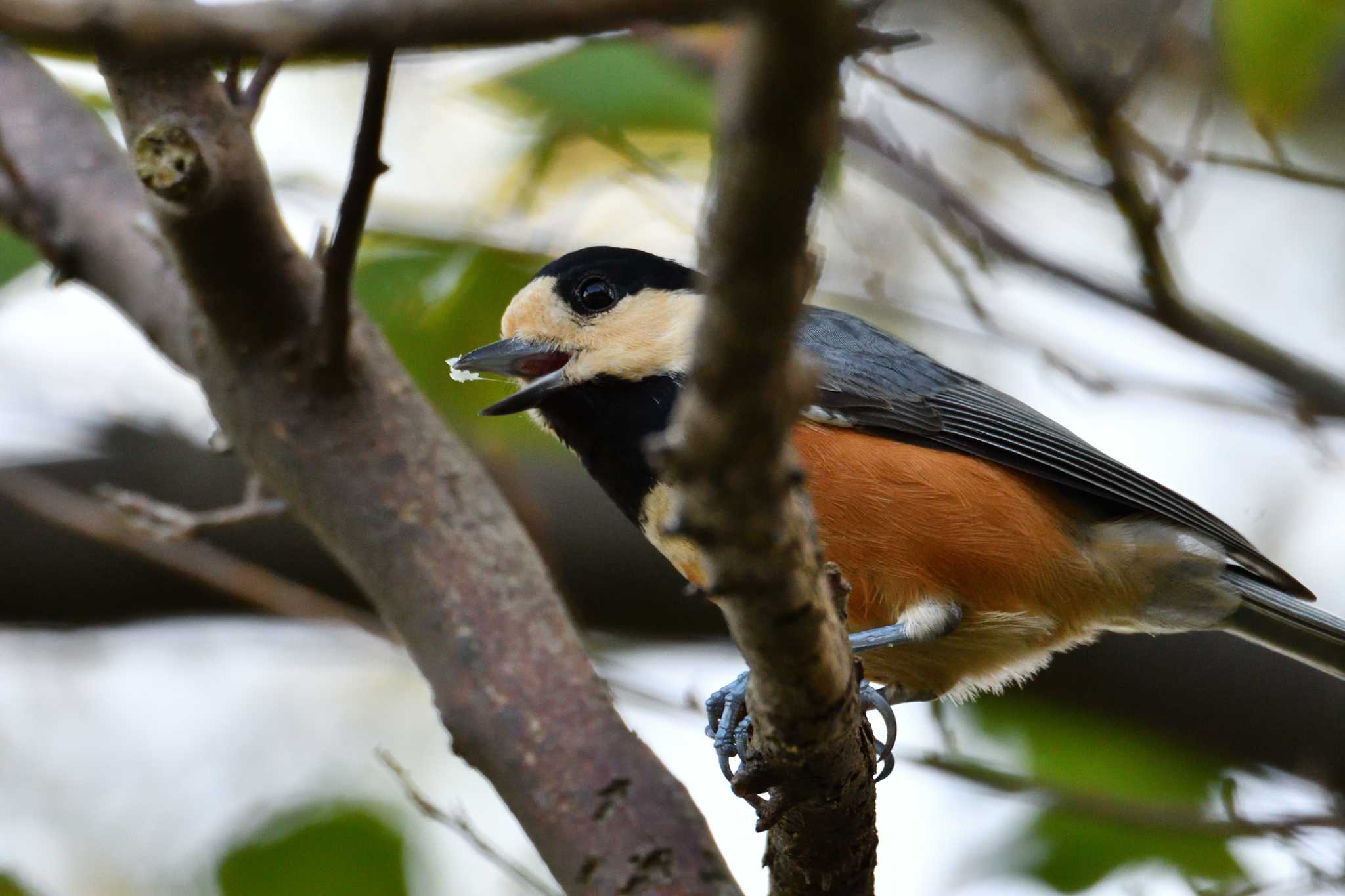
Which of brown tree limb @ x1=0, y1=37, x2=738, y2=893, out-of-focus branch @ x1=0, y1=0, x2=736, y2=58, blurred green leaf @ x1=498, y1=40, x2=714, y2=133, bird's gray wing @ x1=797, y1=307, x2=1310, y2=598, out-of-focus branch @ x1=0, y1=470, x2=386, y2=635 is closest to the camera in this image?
out-of-focus branch @ x1=0, y1=0, x2=736, y2=58

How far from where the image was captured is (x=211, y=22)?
3.36 feet

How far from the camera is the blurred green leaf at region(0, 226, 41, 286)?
3.52 meters

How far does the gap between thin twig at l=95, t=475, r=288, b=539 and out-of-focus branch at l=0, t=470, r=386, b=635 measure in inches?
1.9

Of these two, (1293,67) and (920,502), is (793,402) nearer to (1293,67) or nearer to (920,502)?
(920,502)

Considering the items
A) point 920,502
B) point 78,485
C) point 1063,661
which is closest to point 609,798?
point 920,502

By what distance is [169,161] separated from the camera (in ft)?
7.73

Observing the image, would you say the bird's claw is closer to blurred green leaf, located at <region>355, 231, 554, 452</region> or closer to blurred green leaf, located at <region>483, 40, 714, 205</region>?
blurred green leaf, located at <region>355, 231, 554, 452</region>

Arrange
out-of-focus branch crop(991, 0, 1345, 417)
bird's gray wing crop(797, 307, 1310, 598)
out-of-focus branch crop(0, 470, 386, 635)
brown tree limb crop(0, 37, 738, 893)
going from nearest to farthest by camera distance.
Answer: brown tree limb crop(0, 37, 738, 893) < out-of-focus branch crop(991, 0, 1345, 417) < bird's gray wing crop(797, 307, 1310, 598) < out-of-focus branch crop(0, 470, 386, 635)

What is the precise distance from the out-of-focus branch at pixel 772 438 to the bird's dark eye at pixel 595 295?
1509 millimetres

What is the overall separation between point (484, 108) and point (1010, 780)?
230 centimetres

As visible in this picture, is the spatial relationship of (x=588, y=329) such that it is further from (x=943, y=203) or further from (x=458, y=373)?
(x=943, y=203)

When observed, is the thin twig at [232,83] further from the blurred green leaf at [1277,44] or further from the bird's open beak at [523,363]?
the blurred green leaf at [1277,44]

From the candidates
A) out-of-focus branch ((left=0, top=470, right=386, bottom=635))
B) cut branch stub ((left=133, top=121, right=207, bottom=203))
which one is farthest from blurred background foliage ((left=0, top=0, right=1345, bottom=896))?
cut branch stub ((left=133, top=121, right=207, bottom=203))

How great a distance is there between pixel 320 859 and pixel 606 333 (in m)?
1.41
